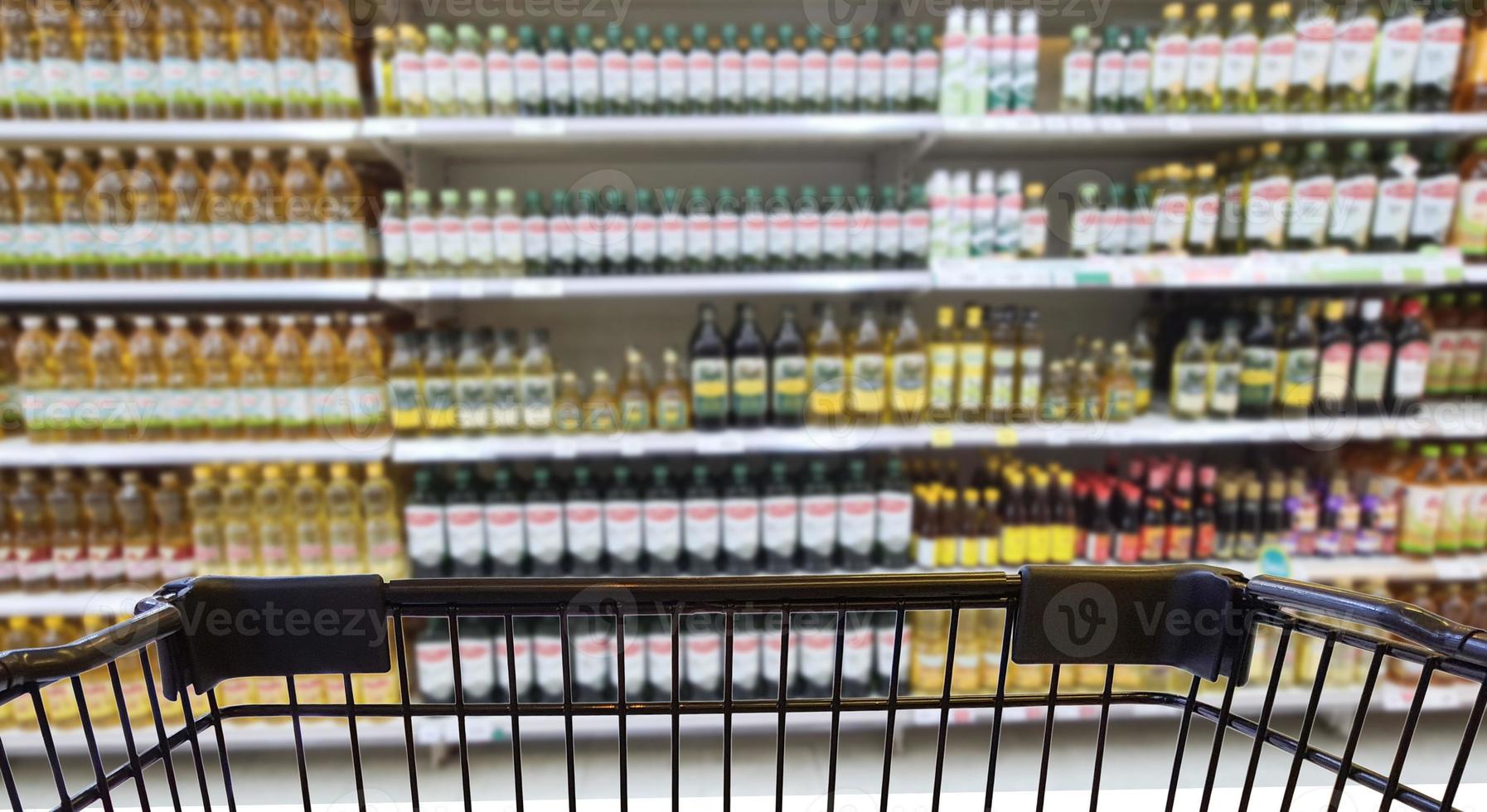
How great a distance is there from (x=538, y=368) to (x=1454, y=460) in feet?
7.31

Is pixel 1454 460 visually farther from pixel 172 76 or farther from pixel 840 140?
pixel 172 76

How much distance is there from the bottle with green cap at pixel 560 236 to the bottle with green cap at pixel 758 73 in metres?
0.46

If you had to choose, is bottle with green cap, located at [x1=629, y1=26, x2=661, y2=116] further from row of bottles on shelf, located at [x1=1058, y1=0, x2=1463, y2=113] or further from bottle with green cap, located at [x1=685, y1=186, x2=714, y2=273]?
row of bottles on shelf, located at [x1=1058, y1=0, x2=1463, y2=113]

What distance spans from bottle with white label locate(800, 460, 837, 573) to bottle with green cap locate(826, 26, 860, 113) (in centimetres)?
83

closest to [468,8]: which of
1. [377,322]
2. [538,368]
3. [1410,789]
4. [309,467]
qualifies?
[377,322]

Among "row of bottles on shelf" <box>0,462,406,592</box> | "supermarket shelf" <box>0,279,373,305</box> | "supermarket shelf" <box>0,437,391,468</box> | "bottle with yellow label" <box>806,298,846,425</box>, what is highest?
"supermarket shelf" <box>0,279,373,305</box>

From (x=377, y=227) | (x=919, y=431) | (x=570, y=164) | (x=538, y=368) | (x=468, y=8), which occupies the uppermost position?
(x=468, y=8)

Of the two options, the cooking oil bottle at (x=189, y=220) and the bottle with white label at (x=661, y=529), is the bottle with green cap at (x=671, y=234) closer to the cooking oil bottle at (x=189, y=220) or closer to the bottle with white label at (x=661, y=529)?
the bottle with white label at (x=661, y=529)

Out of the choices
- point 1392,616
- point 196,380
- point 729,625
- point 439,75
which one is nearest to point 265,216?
point 196,380

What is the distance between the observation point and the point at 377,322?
177 centimetres

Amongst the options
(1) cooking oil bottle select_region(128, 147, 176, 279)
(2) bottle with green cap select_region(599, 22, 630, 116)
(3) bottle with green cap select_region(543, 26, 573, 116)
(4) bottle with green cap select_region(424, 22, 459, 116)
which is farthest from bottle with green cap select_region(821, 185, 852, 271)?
(1) cooking oil bottle select_region(128, 147, 176, 279)

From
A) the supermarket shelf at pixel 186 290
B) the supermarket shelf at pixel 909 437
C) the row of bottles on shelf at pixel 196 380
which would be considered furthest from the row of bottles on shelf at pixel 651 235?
the supermarket shelf at pixel 909 437

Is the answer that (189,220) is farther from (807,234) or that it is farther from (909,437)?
(909,437)

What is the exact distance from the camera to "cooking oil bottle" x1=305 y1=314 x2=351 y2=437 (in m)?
1.72
